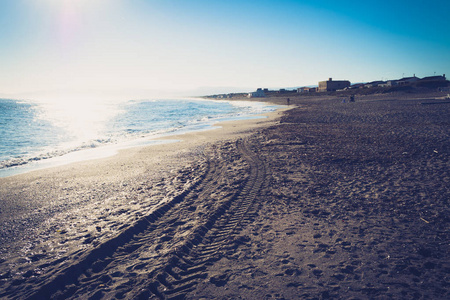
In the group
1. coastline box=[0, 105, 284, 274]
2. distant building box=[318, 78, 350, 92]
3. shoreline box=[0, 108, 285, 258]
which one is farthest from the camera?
distant building box=[318, 78, 350, 92]

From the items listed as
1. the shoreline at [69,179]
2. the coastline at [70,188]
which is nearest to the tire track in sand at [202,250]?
the coastline at [70,188]

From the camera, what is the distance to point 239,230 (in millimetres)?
5344

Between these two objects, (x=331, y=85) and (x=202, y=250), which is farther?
(x=331, y=85)

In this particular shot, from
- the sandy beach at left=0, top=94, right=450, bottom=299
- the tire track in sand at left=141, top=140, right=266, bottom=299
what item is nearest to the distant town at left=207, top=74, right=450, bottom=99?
the sandy beach at left=0, top=94, right=450, bottom=299

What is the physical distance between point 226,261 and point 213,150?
9.24 metres

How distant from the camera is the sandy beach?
12.5 feet

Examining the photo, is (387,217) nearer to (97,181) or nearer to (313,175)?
(313,175)

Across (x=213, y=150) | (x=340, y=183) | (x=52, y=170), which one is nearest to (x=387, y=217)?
(x=340, y=183)

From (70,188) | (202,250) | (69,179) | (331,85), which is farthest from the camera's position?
(331,85)

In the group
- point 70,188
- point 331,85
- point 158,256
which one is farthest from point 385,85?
point 158,256

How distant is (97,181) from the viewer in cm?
938

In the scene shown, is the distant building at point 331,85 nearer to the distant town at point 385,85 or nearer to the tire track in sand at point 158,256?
the distant town at point 385,85

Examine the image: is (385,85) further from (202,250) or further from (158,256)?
(158,256)

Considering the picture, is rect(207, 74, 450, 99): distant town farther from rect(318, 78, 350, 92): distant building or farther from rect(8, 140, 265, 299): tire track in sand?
rect(8, 140, 265, 299): tire track in sand
